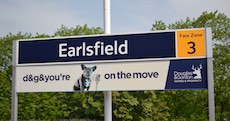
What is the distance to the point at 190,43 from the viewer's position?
7496mm

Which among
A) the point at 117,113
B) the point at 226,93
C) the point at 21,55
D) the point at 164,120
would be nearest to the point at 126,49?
the point at 21,55

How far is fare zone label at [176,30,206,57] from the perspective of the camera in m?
7.44

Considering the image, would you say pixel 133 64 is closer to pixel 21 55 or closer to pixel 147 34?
pixel 147 34

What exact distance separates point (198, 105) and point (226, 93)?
1881 millimetres

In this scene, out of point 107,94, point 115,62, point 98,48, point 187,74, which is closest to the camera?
point 187,74

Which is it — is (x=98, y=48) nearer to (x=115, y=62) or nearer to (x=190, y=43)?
(x=115, y=62)

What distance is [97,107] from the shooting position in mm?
16766

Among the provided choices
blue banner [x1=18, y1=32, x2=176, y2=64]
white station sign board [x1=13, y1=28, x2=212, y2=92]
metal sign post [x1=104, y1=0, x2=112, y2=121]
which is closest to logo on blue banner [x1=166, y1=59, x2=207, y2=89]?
white station sign board [x1=13, y1=28, x2=212, y2=92]

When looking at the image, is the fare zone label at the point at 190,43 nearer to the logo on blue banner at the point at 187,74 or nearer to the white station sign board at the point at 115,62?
the white station sign board at the point at 115,62

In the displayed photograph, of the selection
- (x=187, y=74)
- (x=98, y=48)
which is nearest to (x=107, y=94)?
(x=98, y=48)

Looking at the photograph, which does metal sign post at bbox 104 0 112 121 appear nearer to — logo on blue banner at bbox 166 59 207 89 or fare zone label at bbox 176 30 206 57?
logo on blue banner at bbox 166 59 207 89

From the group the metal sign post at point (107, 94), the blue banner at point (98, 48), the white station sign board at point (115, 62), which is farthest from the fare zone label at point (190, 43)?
the metal sign post at point (107, 94)

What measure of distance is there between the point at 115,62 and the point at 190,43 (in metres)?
1.57

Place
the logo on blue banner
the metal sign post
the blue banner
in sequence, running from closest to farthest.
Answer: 1. the logo on blue banner
2. the blue banner
3. the metal sign post
